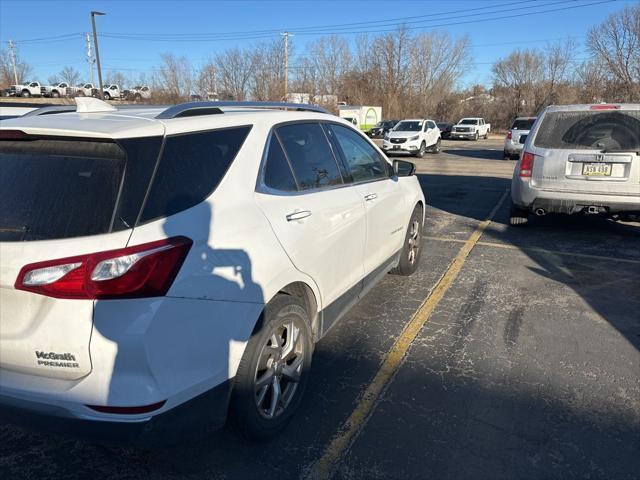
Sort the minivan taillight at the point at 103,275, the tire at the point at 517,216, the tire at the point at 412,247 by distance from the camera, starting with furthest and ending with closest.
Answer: the tire at the point at 517,216
the tire at the point at 412,247
the minivan taillight at the point at 103,275

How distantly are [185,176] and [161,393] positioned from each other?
3.08ft

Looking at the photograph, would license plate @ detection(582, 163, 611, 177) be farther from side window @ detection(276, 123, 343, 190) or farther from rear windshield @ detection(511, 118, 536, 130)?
rear windshield @ detection(511, 118, 536, 130)

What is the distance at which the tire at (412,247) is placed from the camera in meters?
5.00

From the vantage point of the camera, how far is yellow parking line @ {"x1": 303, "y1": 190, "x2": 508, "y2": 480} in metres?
2.47

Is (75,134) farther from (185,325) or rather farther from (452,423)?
(452,423)

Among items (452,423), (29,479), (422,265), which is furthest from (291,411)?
(422,265)

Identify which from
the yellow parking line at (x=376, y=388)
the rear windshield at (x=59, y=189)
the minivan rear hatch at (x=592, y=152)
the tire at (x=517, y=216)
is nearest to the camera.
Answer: the rear windshield at (x=59, y=189)

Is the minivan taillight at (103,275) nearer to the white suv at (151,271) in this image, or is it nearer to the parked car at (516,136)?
the white suv at (151,271)

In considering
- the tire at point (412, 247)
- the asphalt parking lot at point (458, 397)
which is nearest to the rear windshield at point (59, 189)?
the asphalt parking lot at point (458, 397)

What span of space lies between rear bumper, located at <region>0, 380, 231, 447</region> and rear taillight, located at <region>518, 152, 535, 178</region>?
5891 mm

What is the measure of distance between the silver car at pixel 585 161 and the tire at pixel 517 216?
0.63 metres

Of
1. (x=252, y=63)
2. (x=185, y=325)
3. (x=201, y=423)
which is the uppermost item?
(x=252, y=63)

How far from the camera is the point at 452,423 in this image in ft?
9.14

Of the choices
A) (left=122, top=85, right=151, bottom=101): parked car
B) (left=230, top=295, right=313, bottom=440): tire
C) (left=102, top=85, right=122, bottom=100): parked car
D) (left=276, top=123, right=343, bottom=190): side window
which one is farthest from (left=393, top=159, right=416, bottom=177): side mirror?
(left=102, top=85, right=122, bottom=100): parked car
